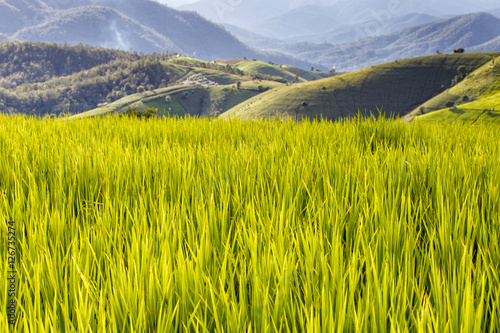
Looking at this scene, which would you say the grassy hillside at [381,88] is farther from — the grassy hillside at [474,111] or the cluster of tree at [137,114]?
the cluster of tree at [137,114]

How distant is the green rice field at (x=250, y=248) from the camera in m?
0.95

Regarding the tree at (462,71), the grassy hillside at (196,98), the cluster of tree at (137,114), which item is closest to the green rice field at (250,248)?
the cluster of tree at (137,114)

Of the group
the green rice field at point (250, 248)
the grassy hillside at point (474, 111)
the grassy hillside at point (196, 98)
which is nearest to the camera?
the green rice field at point (250, 248)

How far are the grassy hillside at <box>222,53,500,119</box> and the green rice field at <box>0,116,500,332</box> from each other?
13210 centimetres

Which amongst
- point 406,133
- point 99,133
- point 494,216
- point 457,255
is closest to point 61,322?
point 457,255

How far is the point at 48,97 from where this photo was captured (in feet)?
630

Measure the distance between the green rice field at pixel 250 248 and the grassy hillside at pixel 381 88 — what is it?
132 metres

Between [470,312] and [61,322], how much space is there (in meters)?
A: 1.21

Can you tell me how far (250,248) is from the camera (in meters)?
1.18

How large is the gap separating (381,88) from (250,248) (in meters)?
158

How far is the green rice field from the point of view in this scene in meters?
0.95

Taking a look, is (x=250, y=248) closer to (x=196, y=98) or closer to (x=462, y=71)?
(x=462, y=71)

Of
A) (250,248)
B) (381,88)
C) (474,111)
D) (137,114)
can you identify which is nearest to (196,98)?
(381,88)

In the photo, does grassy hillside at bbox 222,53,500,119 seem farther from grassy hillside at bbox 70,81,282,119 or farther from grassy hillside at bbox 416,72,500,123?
grassy hillside at bbox 70,81,282,119
